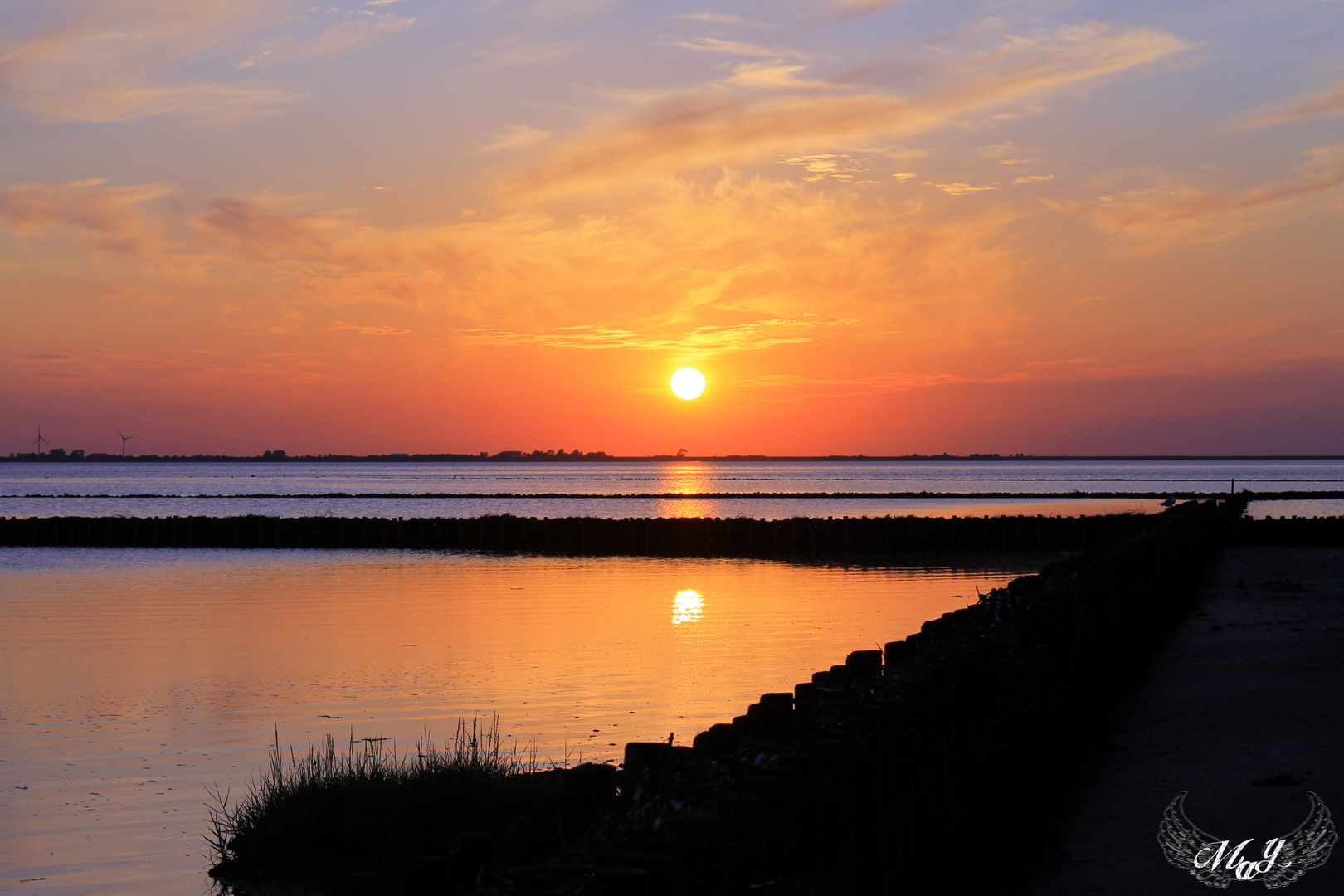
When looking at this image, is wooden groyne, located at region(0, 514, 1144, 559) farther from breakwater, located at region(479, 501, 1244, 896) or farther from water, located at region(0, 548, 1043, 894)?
breakwater, located at region(479, 501, 1244, 896)

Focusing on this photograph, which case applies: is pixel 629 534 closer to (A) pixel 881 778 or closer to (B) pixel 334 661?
(B) pixel 334 661

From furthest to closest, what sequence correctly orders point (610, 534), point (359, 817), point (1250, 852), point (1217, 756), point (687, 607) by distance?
point (610, 534), point (687, 607), point (1217, 756), point (359, 817), point (1250, 852)

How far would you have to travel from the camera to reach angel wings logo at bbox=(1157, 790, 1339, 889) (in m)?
6.71

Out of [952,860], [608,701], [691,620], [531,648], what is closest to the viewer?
[952,860]

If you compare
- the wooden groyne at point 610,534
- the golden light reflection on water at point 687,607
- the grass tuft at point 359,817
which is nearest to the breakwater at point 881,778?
the grass tuft at point 359,817

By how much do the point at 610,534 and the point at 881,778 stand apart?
3928 cm

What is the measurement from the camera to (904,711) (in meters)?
6.06

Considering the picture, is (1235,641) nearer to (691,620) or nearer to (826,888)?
(691,620)

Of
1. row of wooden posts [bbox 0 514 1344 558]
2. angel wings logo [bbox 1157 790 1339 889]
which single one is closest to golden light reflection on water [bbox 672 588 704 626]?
angel wings logo [bbox 1157 790 1339 889]

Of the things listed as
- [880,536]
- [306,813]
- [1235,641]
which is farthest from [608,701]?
[880,536]

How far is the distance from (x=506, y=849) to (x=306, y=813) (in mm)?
3299

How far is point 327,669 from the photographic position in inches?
634

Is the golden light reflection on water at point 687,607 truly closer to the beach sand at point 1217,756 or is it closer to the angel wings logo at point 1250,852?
the beach sand at point 1217,756

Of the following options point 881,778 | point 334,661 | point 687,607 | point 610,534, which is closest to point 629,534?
point 610,534
